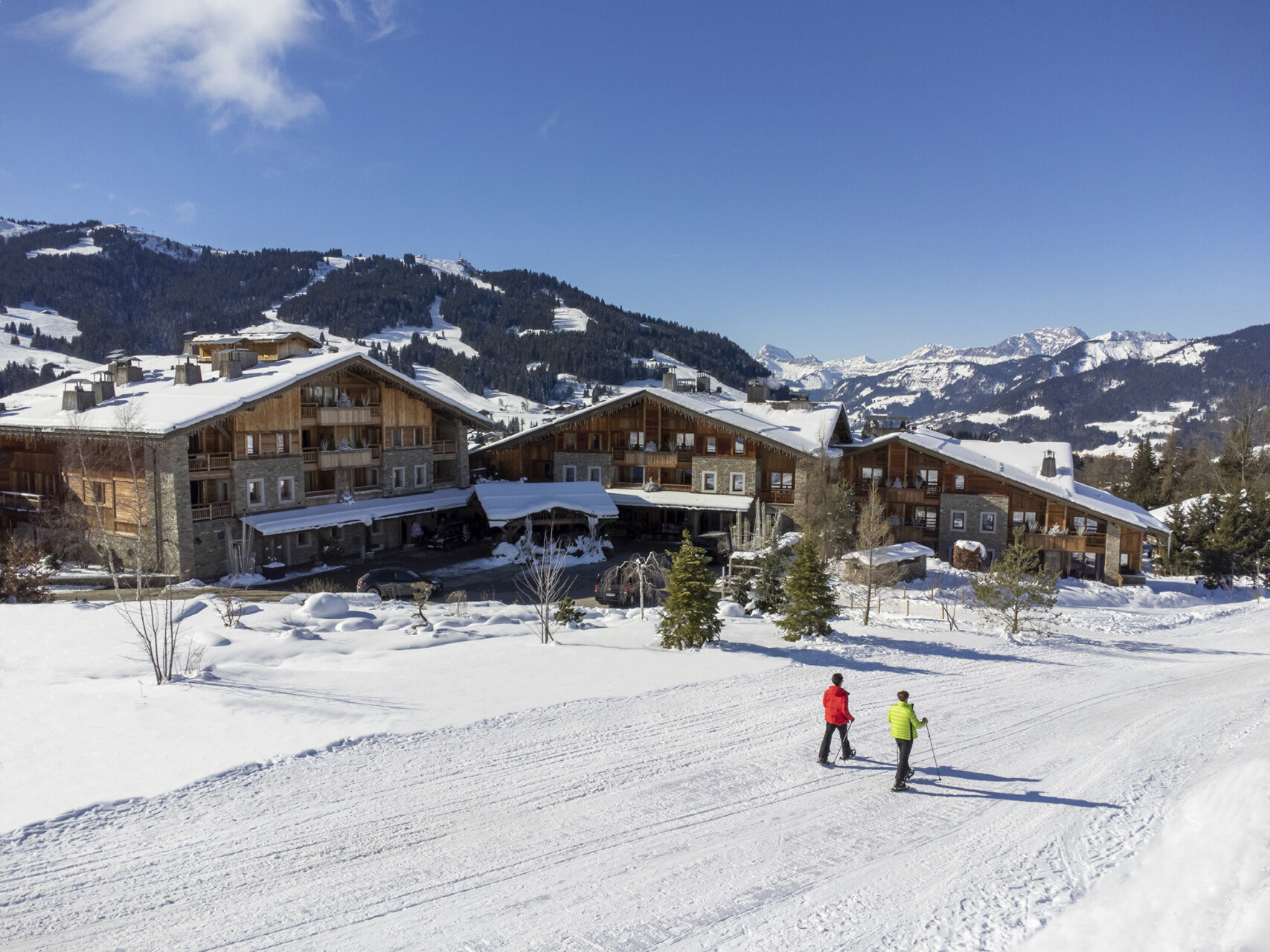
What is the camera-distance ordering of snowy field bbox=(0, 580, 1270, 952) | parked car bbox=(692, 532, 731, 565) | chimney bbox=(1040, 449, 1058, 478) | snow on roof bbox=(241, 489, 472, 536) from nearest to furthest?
snowy field bbox=(0, 580, 1270, 952) < snow on roof bbox=(241, 489, 472, 536) < parked car bbox=(692, 532, 731, 565) < chimney bbox=(1040, 449, 1058, 478)

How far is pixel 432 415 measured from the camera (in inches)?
1560

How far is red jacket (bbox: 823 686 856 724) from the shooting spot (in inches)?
424

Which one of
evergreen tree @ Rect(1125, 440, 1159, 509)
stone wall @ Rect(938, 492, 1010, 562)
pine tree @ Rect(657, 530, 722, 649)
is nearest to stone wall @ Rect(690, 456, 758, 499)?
stone wall @ Rect(938, 492, 1010, 562)

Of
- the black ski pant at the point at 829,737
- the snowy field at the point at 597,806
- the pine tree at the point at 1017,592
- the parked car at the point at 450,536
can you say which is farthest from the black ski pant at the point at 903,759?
the parked car at the point at 450,536

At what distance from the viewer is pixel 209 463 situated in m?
29.3

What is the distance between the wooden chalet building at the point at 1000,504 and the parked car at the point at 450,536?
A: 20276 millimetres

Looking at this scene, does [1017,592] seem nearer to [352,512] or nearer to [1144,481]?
[352,512]

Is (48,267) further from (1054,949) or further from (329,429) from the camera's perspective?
(1054,949)

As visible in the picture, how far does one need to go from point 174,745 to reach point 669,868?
23.7 ft

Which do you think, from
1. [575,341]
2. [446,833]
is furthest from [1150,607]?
[575,341]

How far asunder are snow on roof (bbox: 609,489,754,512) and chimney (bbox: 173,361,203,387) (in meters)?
20.2

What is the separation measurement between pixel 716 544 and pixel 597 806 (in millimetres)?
28452

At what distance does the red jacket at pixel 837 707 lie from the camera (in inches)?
424

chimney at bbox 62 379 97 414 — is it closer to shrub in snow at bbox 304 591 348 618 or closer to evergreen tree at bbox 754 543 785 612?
shrub in snow at bbox 304 591 348 618
